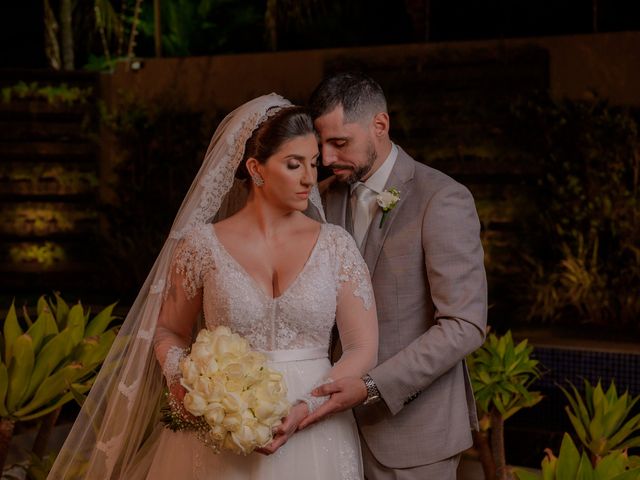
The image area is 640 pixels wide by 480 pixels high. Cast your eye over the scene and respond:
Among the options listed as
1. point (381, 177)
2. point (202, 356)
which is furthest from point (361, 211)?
point (202, 356)

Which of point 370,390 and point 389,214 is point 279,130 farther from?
point 370,390

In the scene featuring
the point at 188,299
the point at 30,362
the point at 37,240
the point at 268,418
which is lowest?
the point at 37,240

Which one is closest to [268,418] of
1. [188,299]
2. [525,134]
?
[188,299]

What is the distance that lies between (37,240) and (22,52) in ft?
8.08

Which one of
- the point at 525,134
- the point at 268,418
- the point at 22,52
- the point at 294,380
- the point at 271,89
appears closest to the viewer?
the point at 268,418

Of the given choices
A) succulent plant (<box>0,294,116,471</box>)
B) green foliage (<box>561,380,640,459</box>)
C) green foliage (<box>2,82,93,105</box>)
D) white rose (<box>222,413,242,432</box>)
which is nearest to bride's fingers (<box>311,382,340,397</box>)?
white rose (<box>222,413,242,432</box>)

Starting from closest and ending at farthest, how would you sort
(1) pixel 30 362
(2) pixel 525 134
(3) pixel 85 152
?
(1) pixel 30 362 → (2) pixel 525 134 → (3) pixel 85 152

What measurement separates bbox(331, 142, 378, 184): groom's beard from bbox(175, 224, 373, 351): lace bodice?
20 centimetres

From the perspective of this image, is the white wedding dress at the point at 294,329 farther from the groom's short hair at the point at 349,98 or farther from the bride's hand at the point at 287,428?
the groom's short hair at the point at 349,98

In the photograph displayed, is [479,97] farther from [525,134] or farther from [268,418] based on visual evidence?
[268,418]

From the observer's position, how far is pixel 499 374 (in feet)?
13.5

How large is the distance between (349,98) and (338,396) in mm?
841

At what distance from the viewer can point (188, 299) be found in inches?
101

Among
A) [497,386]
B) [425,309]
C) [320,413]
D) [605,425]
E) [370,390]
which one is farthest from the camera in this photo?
[497,386]
